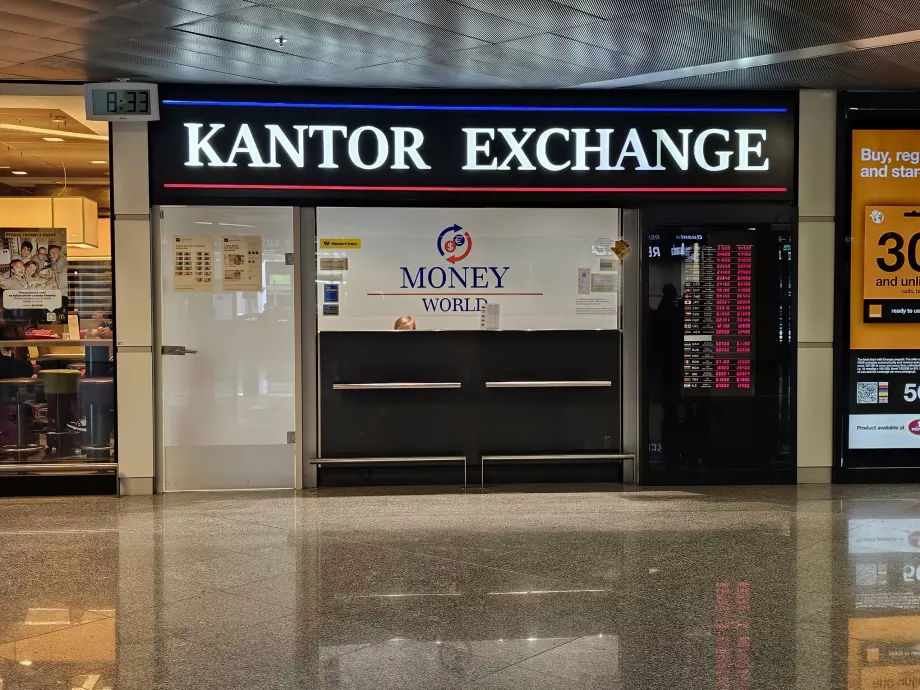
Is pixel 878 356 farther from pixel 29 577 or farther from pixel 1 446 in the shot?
pixel 1 446

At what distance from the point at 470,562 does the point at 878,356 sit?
433 cm

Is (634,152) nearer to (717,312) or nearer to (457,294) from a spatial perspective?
(717,312)

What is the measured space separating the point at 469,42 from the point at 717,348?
3.25 metres

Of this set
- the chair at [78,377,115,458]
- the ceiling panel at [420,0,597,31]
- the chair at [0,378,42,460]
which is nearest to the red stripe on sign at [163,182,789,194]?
the chair at [78,377,115,458]

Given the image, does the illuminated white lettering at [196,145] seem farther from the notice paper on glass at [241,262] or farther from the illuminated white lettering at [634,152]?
the illuminated white lettering at [634,152]

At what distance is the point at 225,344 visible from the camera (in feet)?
25.2

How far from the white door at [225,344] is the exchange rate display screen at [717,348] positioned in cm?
301

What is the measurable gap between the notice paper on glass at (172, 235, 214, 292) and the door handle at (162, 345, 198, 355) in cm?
46

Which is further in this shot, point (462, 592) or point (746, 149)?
point (746, 149)

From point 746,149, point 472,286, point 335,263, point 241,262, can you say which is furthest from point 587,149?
point 241,262

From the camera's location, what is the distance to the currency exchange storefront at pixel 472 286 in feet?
24.9

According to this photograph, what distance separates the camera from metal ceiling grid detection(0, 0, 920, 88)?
564 centimetres

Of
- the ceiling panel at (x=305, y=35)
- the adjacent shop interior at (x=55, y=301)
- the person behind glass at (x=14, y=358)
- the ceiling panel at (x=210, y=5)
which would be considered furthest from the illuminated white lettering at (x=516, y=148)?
the person behind glass at (x=14, y=358)

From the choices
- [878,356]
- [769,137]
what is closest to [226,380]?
[769,137]
